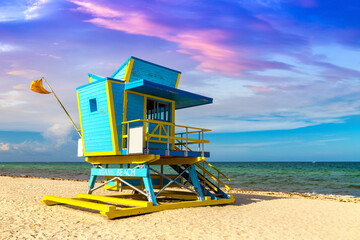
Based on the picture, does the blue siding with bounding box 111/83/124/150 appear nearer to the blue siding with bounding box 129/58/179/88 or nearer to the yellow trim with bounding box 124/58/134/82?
the yellow trim with bounding box 124/58/134/82

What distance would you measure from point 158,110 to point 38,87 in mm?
6351

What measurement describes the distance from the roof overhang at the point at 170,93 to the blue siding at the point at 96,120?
4.24 ft

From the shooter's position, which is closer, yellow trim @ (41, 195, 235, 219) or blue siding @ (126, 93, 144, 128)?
Result: yellow trim @ (41, 195, 235, 219)

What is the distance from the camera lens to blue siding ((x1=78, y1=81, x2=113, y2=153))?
535 inches

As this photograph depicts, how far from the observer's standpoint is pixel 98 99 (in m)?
13.9

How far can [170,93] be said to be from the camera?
1439cm

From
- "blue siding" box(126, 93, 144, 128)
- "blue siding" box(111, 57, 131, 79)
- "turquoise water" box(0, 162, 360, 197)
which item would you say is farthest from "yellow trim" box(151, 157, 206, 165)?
"turquoise water" box(0, 162, 360, 197)

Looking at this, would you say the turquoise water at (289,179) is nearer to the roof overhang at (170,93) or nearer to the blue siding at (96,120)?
the roof overhang at (170,93)

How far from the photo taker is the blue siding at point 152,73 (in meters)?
14.6

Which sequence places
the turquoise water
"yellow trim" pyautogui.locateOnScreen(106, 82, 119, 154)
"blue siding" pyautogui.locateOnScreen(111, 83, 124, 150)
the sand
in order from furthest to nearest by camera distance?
1. the turquoise water
2. "blue siding" pyautogui.locateOnScreen(111, 83, 124, 150)
3. "yellow trim" pyautogui.locateOnScreen(106, 82, 119, 154)
4. the sand

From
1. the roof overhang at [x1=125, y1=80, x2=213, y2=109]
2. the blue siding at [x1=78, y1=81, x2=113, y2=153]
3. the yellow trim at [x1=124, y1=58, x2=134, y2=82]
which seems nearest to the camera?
the roof overhang at [x1=125, y1=80, x2=213, y2=109]

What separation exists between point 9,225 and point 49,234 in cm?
224

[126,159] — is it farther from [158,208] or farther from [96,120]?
[158,208]

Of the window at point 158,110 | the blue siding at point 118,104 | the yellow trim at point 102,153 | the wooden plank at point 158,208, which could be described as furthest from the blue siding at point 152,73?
the wooden plank at point 158,208
